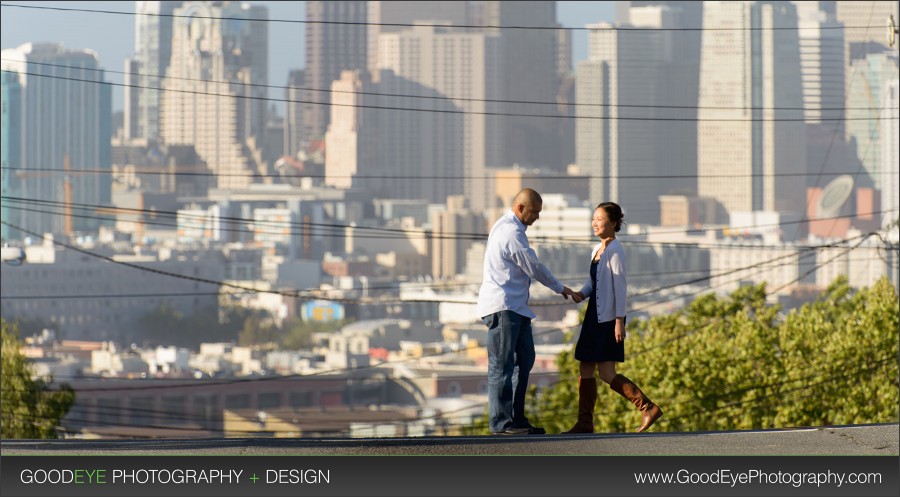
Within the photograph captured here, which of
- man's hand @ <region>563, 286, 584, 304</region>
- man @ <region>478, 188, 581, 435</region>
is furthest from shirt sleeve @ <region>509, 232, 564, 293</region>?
man's hand @ <region>563, 286, 584, 304</region>

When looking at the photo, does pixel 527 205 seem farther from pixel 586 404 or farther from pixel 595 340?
pixel 586 404

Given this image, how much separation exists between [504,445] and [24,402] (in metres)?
28.0

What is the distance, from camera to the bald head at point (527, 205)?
770 cm

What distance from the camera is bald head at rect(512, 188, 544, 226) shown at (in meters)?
7.70

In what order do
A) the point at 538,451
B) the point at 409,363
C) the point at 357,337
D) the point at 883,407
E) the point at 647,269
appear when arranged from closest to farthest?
the point at 538,451 < the point at 883,407 < the point at 409,363 < the point at 357,337 < the point at 647,269

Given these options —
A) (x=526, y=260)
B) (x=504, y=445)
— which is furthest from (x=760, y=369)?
(x=504, y=445)

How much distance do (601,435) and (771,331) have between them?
24.9m

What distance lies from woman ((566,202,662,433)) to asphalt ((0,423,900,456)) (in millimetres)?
402

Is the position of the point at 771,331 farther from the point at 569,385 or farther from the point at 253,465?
the point at 253,465

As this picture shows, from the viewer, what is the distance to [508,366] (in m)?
7.82

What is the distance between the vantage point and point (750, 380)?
30641 millimetres

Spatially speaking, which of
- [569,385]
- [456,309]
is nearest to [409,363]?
[456,309]

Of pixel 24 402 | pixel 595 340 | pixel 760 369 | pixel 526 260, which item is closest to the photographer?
pixel 526 260

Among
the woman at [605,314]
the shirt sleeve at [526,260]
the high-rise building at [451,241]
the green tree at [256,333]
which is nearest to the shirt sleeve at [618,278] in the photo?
the woman at [605,314]
